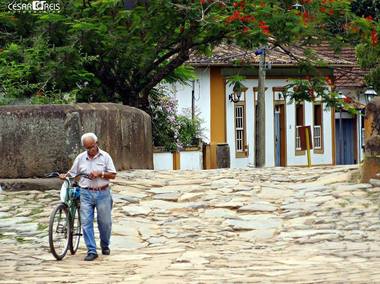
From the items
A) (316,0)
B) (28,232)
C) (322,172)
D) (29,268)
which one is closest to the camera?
(29,268)

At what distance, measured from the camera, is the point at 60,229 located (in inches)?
505

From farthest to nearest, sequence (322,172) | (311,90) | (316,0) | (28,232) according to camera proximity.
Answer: (311,90) → (316,0) → (322,172) → (28,232)

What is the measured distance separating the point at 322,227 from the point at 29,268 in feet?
15.0

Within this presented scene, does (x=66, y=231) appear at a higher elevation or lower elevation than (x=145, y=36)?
lower

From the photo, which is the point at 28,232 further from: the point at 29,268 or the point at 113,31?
the point at 113,31

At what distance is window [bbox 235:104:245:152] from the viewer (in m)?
42.4

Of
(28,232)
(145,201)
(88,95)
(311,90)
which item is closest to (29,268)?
(28,232)

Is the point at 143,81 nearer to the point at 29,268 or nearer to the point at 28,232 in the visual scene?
the point at 28,232

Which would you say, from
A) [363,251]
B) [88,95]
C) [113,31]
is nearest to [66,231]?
[363,251]

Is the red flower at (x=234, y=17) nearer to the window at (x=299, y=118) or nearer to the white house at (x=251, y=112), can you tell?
the white house at (x=251, y=112)

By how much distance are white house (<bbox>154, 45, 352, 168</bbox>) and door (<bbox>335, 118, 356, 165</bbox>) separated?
1238 mm

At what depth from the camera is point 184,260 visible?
1215 centimetres

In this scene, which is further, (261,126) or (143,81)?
(261,126)

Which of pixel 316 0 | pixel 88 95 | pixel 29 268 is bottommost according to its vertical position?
pixel 29 268
